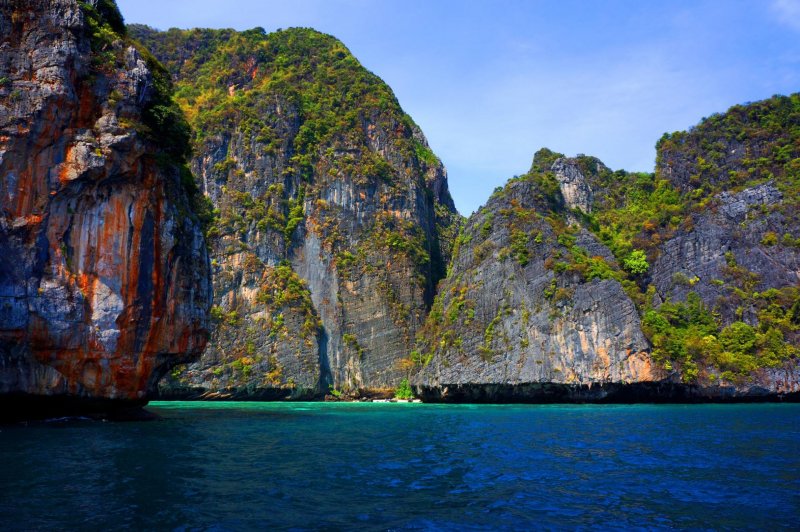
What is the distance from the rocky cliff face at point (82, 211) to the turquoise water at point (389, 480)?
3.29m

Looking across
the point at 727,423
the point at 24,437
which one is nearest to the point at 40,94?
the point at 24,437

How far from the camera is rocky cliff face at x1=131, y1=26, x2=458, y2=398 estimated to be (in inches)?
2798

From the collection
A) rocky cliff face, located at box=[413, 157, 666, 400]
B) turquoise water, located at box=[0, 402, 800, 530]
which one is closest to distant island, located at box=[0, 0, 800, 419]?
rocky cliff face, located at box=[413, 157, 666, 400]

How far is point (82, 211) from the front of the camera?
2389cm

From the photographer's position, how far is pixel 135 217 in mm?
25375

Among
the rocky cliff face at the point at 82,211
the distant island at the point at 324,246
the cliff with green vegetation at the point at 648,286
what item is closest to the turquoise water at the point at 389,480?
the rocky cliff face at the point at 82,211

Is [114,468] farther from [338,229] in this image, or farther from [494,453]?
[338,229]

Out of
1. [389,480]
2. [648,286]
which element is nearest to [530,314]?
[648,286]

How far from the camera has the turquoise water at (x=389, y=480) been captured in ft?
31.8

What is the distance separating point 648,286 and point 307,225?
47.1 metres

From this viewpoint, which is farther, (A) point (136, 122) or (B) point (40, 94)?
(A) point (136, 122)

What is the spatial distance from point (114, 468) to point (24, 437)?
7676 millimetres

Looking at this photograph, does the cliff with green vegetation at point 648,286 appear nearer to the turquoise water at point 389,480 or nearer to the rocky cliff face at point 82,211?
the turquoise water at point 389,480

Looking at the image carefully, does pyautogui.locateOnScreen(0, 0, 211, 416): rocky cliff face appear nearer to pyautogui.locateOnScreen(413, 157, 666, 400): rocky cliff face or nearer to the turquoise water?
the turquoise water
